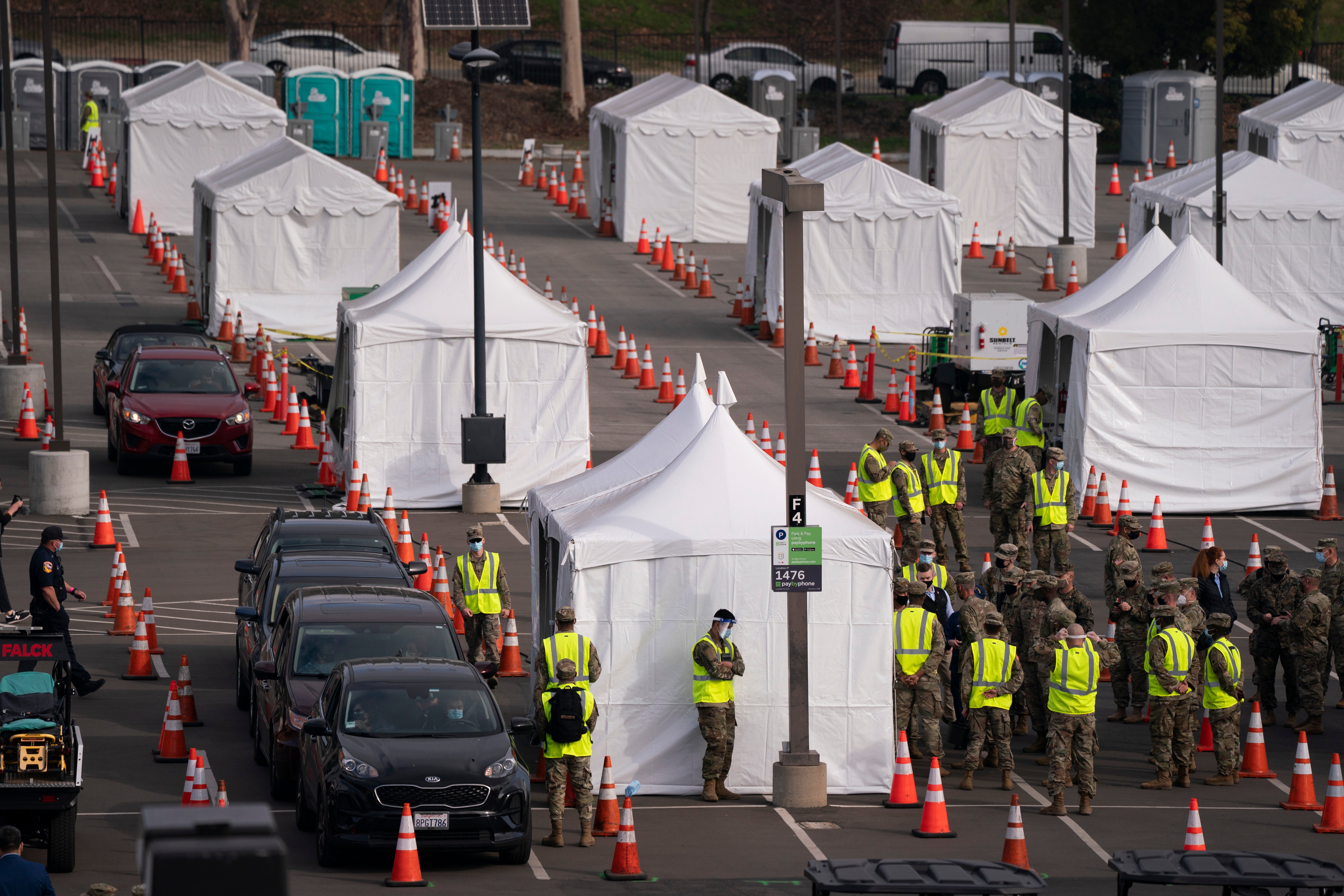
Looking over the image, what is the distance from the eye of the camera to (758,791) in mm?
16719

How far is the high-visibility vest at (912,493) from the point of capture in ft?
77.2

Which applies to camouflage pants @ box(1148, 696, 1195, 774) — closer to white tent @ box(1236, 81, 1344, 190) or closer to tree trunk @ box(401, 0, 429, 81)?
white tent @ box(1236, 81, 1344, 190)

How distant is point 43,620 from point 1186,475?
14969mm

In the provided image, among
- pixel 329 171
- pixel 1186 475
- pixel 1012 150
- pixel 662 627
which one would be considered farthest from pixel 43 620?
pixel 1012 150

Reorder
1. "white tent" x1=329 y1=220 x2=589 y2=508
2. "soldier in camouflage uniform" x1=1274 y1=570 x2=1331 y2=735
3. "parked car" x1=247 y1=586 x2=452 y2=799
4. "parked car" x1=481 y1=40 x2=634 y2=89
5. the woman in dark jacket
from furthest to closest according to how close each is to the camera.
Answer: "parked car" x1=481 y1=40 x2=634 y2=89
"white tent" x1=329 y1=220 x2=589 y2=508
the woman in dark jacket
"soldier in camouflage uniform" x1=1274 y1=570 x2=1331 y2=735
"parked car" x1=247 y1=586 x2=452 y2=799

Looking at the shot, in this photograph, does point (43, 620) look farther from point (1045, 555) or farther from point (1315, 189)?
point (1315, 189)

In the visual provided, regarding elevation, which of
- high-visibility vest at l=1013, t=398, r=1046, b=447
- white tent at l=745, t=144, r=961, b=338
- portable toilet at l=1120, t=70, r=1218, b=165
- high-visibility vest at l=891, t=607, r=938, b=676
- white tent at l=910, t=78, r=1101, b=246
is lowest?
high-visibility vest at l=891, t=607, r=938, b=676

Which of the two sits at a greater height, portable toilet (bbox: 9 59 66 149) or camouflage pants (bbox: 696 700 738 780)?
portable toilet (bbox: 9 59 66 149)

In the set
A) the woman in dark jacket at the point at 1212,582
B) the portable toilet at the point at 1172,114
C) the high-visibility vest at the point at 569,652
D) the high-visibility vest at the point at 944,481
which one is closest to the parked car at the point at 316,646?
the high-visibility vest at the point at 569,652

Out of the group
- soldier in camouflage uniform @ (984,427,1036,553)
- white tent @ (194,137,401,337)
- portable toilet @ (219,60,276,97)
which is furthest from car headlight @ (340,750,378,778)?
portable toilet @ (219,60,276,97)

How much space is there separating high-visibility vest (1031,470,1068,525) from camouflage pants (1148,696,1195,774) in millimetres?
6570

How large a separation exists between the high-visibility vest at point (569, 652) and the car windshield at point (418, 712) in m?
0.87

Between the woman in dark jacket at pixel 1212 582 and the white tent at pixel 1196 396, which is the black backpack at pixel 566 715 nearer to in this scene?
the woman in dark jacket at pixel 1212 582

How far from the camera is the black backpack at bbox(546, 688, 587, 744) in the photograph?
15070 mm
